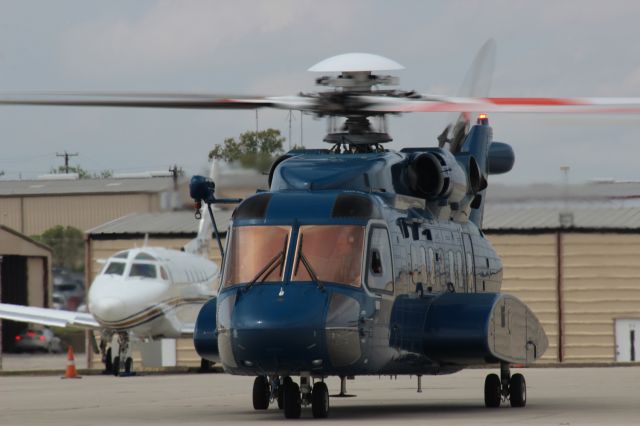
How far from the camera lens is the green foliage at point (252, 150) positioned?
20266 mm

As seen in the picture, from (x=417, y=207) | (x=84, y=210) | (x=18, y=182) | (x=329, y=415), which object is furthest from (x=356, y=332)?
(x=84, y=210)

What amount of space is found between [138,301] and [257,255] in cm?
1815

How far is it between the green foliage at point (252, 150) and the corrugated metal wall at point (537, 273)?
24190 millimetres

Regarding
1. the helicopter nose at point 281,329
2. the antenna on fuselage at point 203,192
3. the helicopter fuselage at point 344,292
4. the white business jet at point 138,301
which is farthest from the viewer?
the white business jet at point 138,301

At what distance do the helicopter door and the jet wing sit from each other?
1751 cm

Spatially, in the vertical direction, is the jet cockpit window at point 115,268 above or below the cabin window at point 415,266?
below

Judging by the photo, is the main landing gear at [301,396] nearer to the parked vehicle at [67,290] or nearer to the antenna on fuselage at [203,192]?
the antenna on fuselage at [203,192]

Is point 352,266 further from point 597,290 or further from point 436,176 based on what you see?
point 597,290

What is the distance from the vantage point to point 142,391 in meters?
26.0

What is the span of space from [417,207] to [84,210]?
3857 cm

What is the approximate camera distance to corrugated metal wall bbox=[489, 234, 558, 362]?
45062mm

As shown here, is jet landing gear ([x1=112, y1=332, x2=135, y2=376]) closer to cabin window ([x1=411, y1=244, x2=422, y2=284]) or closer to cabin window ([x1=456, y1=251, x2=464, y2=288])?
cabin window ([x1=456, y1=251, x2=464, y2=288])

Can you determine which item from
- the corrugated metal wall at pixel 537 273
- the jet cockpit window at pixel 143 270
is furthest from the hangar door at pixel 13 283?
the jet cockpit window at pixel 143 270

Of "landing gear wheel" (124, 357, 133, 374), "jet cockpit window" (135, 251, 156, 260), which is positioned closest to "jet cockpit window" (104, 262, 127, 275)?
"jet cockpit window" (135, 251, 156, 260)
